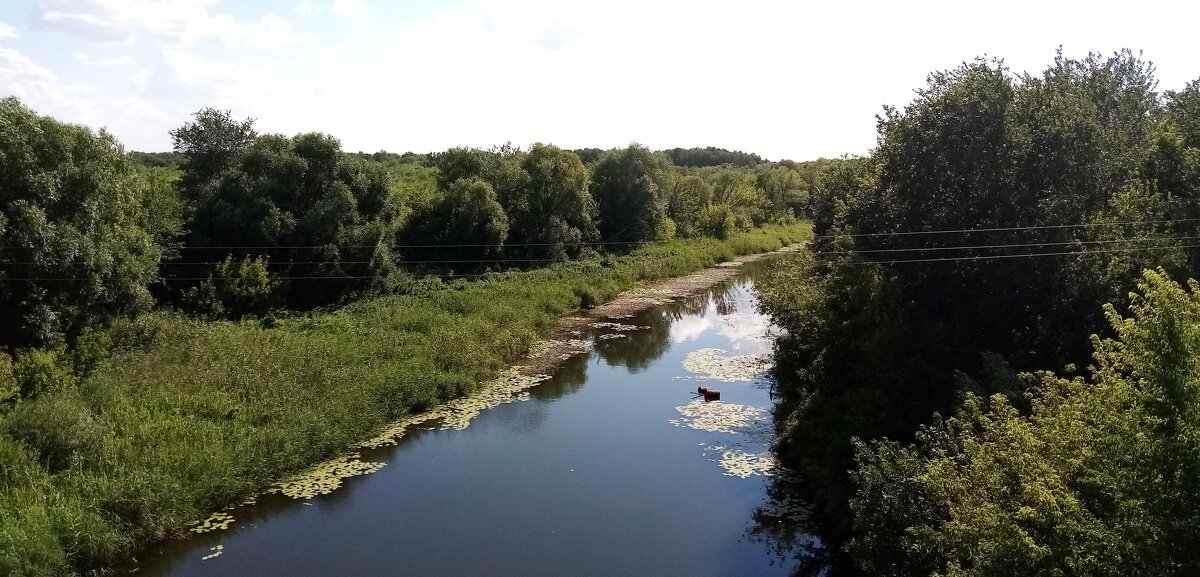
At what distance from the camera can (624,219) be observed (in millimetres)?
43906

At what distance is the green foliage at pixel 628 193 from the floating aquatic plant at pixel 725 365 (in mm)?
19229

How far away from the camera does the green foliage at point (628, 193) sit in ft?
143

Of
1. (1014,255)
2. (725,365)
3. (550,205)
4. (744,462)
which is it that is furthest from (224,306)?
(1014,255)

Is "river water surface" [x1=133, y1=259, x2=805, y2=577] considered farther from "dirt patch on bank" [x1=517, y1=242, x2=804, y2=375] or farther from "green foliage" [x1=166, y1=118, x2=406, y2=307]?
"green foliage" [x1=166, y1=118, x2=406, y2=307]

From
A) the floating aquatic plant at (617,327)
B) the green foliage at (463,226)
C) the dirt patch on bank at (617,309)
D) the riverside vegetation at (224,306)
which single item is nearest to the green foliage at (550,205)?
the riverside vegetation at (224,306)

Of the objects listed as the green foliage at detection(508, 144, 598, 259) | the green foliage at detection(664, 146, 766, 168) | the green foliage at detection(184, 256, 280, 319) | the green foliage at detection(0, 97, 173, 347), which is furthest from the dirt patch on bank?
the green foliage at detection(664, 146, 766, 168)

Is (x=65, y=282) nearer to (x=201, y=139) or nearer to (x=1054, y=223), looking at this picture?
(x=201, y=139)

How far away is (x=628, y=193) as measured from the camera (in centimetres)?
4394

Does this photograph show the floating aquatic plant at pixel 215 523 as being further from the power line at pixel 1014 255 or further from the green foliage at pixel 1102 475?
the power line at pixel 1014 255

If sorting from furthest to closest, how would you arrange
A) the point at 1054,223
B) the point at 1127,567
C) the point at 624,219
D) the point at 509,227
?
1. the point at 624,219
2. the point at 509,227
3. the point at 1054,223
4. the point at 1127,567

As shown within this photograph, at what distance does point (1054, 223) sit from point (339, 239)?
70.9 ft

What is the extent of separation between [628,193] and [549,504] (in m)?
31.9

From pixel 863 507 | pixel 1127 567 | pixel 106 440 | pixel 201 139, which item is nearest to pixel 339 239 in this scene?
pixel 201 139

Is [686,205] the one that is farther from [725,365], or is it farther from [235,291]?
[235,291]
